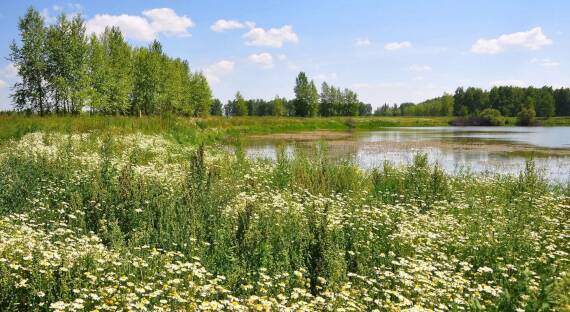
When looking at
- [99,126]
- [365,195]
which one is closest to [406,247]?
[365,195]

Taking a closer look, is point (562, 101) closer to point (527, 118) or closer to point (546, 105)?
point (546, 105)

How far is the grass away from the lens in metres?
4.39

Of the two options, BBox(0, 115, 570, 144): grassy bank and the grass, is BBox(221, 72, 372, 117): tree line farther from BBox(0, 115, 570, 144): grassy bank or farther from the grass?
the grass

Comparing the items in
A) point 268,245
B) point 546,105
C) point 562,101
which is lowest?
point 268,245

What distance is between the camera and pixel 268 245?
5.79 metres

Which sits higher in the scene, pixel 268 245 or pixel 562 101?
pixel 562 101

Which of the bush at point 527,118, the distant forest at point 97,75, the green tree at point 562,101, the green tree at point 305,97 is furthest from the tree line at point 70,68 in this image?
the green tree at point 562,101

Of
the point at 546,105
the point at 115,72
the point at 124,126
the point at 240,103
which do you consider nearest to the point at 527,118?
the point at 546,105

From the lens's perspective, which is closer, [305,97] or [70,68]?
[70,68]

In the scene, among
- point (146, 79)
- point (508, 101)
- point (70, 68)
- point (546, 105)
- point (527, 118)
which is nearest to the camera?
point (70, 68)

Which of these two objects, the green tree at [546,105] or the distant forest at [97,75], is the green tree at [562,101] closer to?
the green tree at [546,105]

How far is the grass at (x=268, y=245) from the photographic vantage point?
4391 mm

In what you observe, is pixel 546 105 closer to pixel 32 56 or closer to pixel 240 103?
pixel 240 103

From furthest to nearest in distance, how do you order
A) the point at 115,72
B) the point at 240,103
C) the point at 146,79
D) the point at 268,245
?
the point at 240,103 < the point at 146,79 < the point at 115,72 < the point at 268,245
